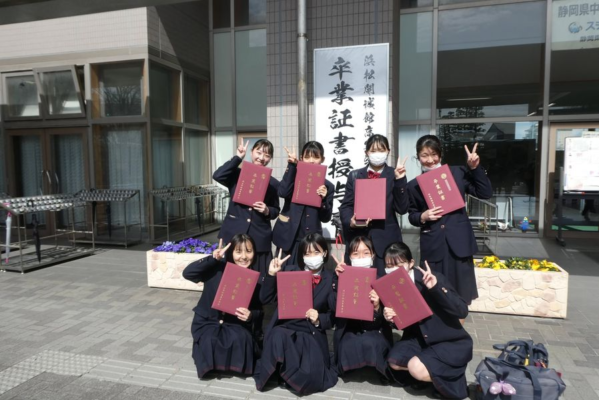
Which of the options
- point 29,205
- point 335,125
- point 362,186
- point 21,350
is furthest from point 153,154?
point 362,186

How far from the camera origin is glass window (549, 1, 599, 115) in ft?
25.6

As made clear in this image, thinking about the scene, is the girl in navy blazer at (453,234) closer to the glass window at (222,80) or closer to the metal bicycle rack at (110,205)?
the metal bicycle rack at (110,205)

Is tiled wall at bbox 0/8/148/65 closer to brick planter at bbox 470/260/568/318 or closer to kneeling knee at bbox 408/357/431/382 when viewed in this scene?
brick planter at bbox 470/260/568/318

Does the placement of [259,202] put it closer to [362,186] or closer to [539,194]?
[362,186]

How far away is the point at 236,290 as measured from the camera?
320 cm

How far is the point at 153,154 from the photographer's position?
8.20 m

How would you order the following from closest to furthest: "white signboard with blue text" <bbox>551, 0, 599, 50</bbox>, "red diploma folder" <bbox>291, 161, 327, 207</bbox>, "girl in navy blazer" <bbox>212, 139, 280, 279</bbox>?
"red diploma folder" <bbox>291, 161, 327, 207</bbox>, "girl in navy blazer" <bbox>212, 139, 280, 279</bbox>, "white signboard with blue text" <bbox>551, 0, 599, 50</bbox>

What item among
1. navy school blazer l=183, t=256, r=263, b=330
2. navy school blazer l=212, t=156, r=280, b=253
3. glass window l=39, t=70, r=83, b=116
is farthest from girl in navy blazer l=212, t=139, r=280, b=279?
glass window l=39, t=70, r=83, b=116

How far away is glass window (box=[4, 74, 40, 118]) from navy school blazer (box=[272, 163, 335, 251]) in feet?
24.7

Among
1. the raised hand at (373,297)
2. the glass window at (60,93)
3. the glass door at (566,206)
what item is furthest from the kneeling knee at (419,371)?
the glass window at (60,93)

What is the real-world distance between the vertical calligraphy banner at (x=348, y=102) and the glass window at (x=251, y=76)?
4253 millimetres

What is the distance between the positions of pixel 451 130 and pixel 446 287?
634cm

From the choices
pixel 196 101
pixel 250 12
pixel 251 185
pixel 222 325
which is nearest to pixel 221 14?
pixel 250 12

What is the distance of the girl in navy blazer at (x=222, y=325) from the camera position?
312cm
